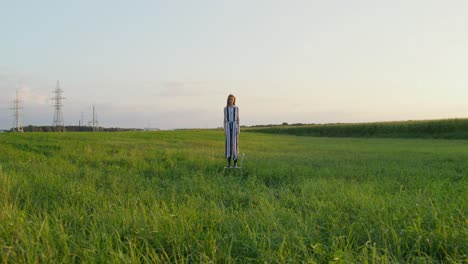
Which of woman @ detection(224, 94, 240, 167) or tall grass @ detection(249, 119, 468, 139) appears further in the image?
tall grass @ detection(249, 119, 468, 139)

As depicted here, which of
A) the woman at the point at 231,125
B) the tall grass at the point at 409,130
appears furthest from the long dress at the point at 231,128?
the tall grass at the point at 409,130

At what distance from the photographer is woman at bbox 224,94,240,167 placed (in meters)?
9.17

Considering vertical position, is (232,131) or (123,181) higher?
(232,131)

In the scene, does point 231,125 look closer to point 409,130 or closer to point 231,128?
point 231,128

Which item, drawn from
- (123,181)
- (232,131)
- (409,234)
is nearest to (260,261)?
(409,234)

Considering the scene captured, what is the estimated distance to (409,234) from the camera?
2.88m

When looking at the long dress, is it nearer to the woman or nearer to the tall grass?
the woman

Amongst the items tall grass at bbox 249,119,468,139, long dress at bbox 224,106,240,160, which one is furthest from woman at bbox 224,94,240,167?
tall grass at bbox 249,119,468,139

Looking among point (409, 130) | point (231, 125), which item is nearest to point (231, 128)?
point (231, 125)

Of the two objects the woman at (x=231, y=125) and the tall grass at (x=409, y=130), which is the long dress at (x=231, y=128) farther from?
the tall grass at (x=409, y=130)

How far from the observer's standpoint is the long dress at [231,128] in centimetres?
919

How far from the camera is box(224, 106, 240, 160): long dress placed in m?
9.19

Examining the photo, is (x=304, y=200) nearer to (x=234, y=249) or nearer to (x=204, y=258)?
(x=234, y=249)

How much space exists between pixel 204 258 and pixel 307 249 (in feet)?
2.83
